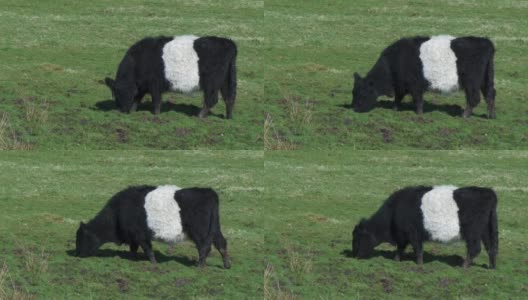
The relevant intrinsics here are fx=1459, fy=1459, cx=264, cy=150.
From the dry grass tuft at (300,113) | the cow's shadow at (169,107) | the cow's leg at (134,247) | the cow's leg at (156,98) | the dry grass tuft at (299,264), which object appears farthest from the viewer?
the dry grass tuft at (300,113)

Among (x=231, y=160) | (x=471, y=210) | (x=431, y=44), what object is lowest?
(x=231, y=160)

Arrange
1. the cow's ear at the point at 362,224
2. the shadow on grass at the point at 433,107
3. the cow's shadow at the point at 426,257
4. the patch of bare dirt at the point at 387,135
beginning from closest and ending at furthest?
the cow's shadow at the point at 426,257 < the cow's ear at the point at 362,224 < the patch of bare dirt at the point at 387,135 < the shadow on grass at the point at 433,107

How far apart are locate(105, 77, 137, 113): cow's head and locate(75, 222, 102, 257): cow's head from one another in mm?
4919

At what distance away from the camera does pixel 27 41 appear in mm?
46719

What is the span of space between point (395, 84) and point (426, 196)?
17.9ft

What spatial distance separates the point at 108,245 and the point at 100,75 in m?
8.30

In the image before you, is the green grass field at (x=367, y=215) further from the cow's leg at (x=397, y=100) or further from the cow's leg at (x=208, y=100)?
the cow's leg at (x=208, y=100)

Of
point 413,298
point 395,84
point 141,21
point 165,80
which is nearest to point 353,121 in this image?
point 395,84

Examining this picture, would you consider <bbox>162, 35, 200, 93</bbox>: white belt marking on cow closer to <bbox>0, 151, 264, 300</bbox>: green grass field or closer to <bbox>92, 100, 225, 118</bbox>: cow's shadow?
<bbox>92, 100, 225, 118</bbox>: cow's shadow

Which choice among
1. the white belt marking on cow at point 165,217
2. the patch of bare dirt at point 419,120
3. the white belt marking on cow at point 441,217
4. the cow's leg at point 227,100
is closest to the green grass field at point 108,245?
the white belt marking on cow at point 165,217

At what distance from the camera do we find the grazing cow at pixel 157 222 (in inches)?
1305

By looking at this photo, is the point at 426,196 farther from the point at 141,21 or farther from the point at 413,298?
the point at 141,21

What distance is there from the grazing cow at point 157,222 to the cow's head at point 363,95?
6732 millimetres

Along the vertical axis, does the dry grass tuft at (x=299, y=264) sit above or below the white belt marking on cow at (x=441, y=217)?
below
